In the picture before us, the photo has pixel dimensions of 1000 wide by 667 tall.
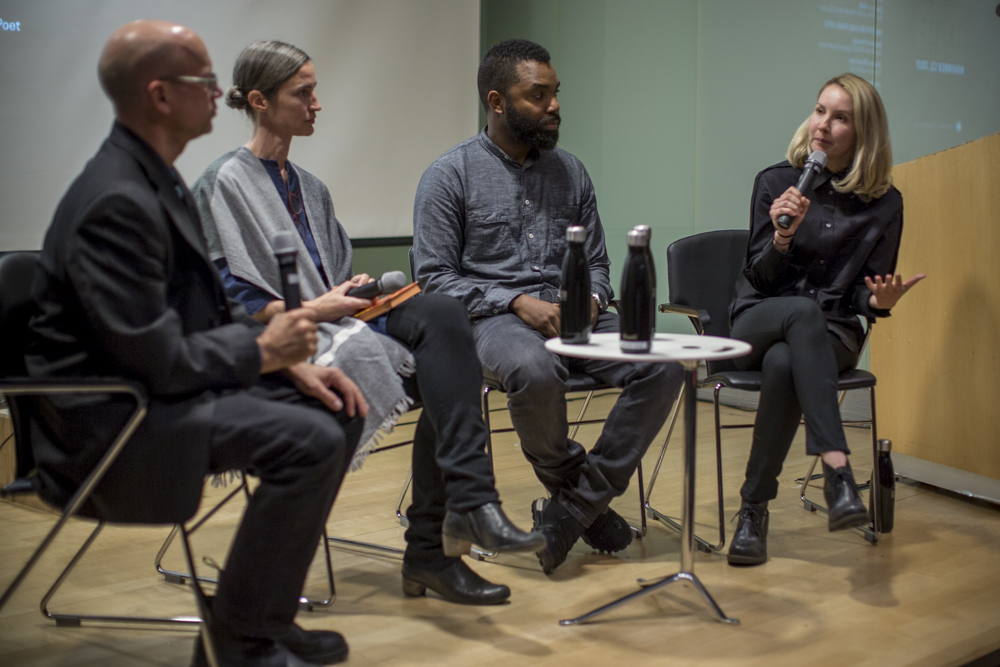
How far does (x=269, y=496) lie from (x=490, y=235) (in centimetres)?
125

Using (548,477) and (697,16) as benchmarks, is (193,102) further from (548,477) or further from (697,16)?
(697,16)

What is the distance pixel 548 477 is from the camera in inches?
103

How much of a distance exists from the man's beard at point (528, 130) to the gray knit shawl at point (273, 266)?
78 centimetres

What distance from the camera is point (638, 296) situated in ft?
6.77

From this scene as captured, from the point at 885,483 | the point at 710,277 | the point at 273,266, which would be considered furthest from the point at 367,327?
the point at 885,483

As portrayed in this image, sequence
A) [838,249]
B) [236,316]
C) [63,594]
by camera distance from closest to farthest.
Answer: [236,316] → [63,594] → [838,249]

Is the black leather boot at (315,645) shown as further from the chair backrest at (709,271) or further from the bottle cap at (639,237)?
the chair backrest at (709,271)

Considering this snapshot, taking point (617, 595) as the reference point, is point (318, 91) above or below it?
above

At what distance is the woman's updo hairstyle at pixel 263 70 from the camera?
7.77ft

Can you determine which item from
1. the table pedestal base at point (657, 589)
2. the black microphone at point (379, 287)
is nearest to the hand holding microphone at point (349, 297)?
the black microphone at point (379, 287)

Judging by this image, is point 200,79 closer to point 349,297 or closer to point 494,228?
point 349,297

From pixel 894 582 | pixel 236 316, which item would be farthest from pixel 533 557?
pixel 236 316

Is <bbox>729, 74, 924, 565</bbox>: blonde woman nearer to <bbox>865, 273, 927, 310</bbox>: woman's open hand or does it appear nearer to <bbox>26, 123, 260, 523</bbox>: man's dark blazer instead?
<bbox>865, 273, 927, 310</bbox>: woman's open hand

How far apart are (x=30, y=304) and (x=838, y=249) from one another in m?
2.16
